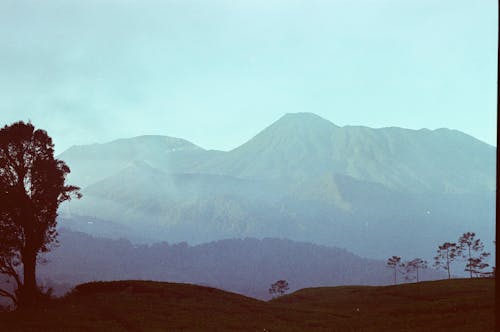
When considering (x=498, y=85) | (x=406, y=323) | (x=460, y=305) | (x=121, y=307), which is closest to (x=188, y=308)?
(x=121, y=307)

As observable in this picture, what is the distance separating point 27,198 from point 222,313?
24.4 metres

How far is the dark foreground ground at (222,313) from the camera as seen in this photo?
42.5 meters

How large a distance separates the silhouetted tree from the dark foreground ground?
586 cm

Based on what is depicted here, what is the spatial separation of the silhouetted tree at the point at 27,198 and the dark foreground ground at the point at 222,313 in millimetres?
5859

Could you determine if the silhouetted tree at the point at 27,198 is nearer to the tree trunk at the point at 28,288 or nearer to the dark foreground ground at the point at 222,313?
the tree trunk at the point at 28,288

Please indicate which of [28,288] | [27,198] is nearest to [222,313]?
[28,288]

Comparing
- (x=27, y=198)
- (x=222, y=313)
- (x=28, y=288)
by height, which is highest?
(x=27, y=198)

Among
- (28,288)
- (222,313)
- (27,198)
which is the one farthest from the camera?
(27,198)

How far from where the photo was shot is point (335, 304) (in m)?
75.0

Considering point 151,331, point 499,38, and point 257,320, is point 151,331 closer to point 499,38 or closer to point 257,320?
point 257,320

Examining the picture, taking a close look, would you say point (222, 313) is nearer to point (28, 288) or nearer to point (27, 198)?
point (28, 288)

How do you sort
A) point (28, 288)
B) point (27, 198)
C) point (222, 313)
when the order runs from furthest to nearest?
point (27, 198)
point (28, 288)
point (222, 313)

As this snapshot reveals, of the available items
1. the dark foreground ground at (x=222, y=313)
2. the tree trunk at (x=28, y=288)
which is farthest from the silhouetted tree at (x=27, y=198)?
the dark foreground ground at (x=222, y=313)

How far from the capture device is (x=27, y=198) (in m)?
57.6
